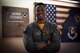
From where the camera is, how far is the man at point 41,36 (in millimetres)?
1831

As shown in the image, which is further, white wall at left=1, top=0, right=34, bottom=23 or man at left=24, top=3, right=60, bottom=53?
white wall at left=1, top=0, right=34, bottom=23

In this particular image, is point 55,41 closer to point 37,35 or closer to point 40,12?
point 37,35

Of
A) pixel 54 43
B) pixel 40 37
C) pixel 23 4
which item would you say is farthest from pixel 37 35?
pixel 23 4

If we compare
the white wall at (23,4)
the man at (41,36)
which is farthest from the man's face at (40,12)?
the white wall at (23,4)

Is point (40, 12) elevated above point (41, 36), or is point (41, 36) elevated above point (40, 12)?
point (40, 12)

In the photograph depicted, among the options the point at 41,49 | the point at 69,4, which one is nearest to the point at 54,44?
the point at 41,49

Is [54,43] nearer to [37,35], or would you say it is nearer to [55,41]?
[55,41]

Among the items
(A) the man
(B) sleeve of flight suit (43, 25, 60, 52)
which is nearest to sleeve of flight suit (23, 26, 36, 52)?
(A) the man

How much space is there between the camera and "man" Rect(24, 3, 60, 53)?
6.01 feet

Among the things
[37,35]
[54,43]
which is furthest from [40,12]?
[54,43]

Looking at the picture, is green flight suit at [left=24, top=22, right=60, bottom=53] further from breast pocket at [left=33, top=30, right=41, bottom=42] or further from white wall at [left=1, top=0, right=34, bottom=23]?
white wall at [left=1, top=0, right=34, bottom=23]

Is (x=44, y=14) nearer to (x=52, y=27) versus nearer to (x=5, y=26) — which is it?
(x=52, y=27)

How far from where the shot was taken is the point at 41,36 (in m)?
1.91

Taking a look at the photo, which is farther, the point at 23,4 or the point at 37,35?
the point at 23,4
